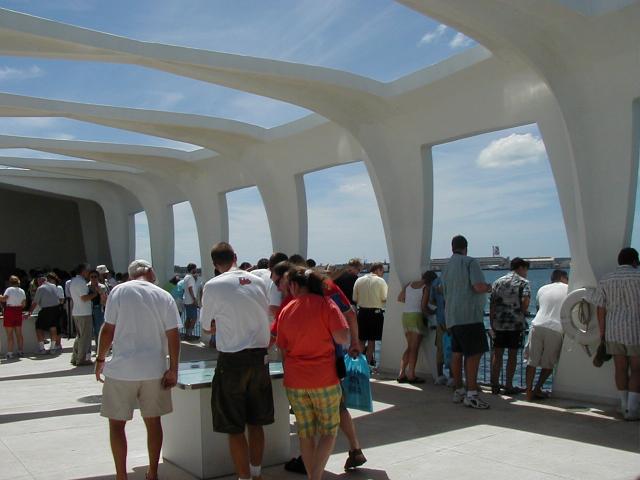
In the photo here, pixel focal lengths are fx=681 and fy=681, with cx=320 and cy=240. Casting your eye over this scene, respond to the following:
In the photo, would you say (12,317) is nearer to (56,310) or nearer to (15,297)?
(15,297)

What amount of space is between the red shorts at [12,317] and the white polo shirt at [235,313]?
31.0ft

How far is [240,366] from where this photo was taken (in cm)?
469

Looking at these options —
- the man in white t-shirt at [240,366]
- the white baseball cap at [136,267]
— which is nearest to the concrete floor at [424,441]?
the man in white t-shirt at [240,366]

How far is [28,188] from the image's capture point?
2155cm

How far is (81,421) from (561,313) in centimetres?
530

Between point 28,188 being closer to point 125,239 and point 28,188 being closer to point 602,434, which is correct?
point 125,239

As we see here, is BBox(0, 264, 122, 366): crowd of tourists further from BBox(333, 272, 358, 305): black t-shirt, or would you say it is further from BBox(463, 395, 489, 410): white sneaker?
BBox(463, 395, 489, 410): white sneaker

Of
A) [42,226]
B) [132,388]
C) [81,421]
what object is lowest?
[81,421]

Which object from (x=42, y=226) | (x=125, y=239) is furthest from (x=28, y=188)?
(x=42, y=226)

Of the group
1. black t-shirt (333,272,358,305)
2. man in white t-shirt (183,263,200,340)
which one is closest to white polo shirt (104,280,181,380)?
black t-shirt (333,272,358,305)

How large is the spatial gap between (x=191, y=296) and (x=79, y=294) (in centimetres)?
396

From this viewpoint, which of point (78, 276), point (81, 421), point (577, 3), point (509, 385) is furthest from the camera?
point (78, 276)

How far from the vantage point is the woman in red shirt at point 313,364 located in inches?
182

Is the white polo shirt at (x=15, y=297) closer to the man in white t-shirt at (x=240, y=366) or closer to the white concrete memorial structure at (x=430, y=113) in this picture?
the white concrete memorial structure at (x=430, y=113)
